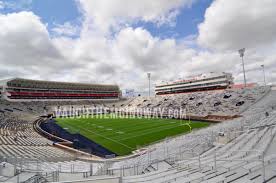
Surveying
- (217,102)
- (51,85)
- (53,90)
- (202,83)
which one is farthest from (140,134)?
(202,83)

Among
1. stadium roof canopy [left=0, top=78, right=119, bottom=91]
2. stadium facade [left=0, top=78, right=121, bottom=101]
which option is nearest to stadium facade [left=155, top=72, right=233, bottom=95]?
stadium facade [left=0, top=78, right=121, bottom=101]

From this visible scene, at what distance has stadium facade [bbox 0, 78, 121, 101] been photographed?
6306cm

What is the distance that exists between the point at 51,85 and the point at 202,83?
6089 cm

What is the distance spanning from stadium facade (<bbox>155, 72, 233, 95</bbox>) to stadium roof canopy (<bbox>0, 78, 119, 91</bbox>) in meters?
27.0

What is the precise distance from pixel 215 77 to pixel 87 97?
54.0m

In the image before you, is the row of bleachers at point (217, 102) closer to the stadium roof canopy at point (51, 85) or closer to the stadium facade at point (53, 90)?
the stadium facade at point (53, 90)

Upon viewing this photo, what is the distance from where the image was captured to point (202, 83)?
88.8 m

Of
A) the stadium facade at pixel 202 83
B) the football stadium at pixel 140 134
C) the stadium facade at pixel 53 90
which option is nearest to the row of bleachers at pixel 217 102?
the football stadium at pixel 140 134

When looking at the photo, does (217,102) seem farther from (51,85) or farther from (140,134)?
(51,85)

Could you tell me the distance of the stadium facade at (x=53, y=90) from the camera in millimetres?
63056

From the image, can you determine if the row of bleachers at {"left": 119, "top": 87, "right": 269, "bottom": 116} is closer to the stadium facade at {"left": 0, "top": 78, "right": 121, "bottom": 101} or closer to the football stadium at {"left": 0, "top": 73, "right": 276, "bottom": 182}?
the football stadium at {"left": 0, "top": 73, "right": 276, "bottom": 182}

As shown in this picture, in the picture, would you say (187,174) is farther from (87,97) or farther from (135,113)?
(87,97)

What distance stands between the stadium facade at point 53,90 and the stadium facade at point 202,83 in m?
26.2

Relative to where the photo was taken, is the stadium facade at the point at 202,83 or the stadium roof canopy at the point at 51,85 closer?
the stadium roof canopy at the point at 51,85
